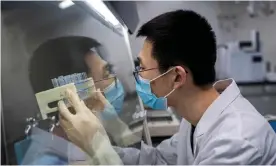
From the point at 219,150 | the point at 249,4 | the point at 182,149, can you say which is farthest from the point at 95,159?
the point at 249,4

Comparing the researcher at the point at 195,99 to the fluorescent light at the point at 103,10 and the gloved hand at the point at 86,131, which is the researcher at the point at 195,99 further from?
the fluorescent light at the point at 103,10

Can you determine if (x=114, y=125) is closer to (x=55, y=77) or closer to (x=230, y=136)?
(x=55, y=77)

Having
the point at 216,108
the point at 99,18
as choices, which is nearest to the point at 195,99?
the point at 216,108

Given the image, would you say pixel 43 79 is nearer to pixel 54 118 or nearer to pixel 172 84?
pixel 54 118

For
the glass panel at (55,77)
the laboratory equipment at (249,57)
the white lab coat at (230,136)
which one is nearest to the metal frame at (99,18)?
the glass panel at (55,77)

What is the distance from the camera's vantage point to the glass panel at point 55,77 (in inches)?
43.9

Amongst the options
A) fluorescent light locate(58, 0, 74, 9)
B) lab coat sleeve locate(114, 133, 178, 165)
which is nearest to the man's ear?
lab coat sleeve locate(114, 133, 178, 165)

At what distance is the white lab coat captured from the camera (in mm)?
857

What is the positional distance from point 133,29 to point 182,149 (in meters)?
0.48

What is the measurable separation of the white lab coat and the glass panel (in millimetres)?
186

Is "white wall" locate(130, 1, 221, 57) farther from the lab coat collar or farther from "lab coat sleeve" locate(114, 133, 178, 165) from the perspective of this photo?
"lab coat sleeve" locate(114, 133, 178, 165)

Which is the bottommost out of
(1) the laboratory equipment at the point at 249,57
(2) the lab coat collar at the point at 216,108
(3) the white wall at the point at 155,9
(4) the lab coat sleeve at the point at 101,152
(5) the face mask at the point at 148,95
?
(1) the laboratory equipment at the point at 249,57

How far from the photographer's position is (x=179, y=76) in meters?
1.00

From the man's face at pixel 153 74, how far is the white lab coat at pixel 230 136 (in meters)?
0.15
